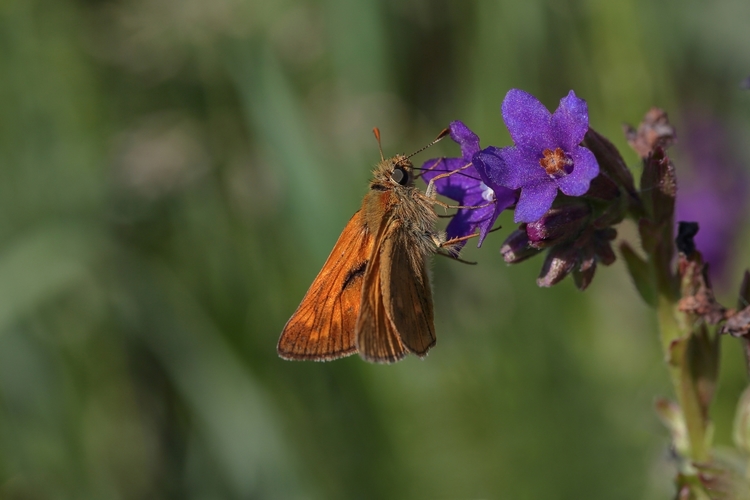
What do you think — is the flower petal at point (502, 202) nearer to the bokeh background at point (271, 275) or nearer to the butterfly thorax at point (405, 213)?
the butterfly thorax at point (405, 213)

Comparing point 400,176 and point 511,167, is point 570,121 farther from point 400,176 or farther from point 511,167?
point 400,176

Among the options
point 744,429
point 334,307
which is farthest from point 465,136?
point 744,429

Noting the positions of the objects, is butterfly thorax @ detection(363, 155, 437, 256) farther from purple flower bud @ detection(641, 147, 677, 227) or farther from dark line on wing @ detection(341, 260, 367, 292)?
purple flower bud @ detection(641, 147, 677, 227)

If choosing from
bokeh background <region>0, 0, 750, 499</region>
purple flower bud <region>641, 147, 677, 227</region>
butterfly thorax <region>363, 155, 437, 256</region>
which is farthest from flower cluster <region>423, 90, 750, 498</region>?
bokeh background <region>0, 0, 750, 499</region>

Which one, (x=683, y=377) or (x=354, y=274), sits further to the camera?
(x=354, y=274)

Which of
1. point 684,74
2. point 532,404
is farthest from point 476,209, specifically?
point 684,74

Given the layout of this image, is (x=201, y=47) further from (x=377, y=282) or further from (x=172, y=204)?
(x=377, y=282)

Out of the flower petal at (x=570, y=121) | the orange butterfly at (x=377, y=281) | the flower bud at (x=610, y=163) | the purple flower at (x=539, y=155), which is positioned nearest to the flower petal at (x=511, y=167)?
the purple flower at (x=539, y=155)
